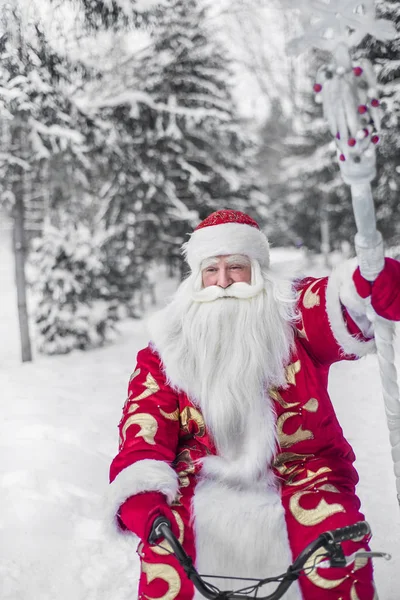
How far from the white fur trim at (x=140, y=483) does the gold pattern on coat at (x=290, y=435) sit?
46cm

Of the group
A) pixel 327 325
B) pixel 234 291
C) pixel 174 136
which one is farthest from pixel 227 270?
pixel 174 136

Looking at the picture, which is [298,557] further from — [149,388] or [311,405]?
[149,388]

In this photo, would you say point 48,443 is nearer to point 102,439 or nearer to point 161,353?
point 102,439

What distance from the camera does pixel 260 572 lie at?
77.6 inches

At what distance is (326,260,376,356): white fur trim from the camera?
6.25 feet

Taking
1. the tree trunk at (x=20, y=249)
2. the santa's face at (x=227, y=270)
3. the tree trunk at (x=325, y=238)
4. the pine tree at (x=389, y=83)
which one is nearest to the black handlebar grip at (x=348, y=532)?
the santa's face at (x=227, y=270)

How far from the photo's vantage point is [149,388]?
7.84ft

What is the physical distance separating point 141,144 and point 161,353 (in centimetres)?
688

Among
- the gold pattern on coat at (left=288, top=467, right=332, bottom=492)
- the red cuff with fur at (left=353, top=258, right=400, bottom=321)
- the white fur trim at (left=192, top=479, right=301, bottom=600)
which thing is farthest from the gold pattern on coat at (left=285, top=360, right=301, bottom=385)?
the red cuff with fur at (left=353, top=258, right=400, bottom=321)

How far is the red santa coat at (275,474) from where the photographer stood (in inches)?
75.5

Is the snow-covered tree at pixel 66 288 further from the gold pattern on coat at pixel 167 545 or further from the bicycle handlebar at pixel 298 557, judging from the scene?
the bicycle handlebar at pixel 298 557

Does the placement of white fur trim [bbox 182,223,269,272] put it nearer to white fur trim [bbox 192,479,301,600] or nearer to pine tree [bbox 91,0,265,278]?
white fur trim [bbox 192,479,301,600]

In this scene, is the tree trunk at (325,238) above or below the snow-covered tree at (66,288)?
Result: above

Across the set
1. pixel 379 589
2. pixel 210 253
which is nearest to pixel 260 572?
pixel 379 589
